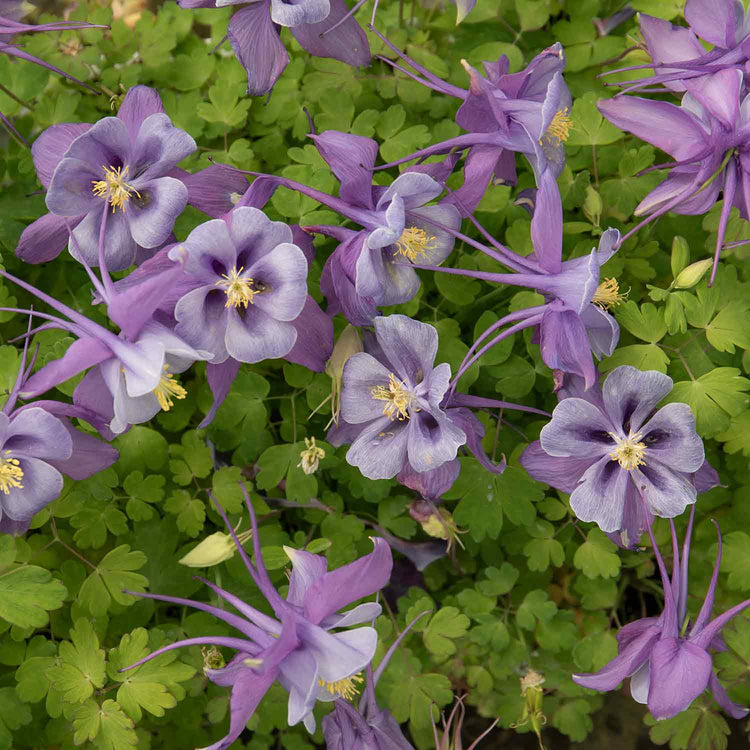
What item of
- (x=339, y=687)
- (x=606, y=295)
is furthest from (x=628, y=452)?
(x=339, y=687)

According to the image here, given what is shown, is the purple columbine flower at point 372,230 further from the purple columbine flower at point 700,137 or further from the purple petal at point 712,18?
the purple petal at point 712,18

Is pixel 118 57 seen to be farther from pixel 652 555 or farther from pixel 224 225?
pixel 652 555

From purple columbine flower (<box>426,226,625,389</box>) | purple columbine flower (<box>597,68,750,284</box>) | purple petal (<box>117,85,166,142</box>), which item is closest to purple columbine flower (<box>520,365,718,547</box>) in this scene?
purple columbine flower (<box>426,226,625,389</box>)

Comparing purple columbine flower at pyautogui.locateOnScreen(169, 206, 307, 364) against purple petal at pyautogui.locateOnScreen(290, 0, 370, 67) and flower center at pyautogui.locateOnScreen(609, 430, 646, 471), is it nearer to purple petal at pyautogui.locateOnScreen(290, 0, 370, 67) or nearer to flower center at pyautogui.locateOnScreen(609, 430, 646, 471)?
purple petal at pyautogui.locateOnScreen(290, 0, 370, 67)

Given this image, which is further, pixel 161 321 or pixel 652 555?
pixel 652 555

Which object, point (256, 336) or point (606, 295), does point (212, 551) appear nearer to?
point (256, 336)

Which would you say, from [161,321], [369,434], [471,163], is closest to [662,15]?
[471,163]
